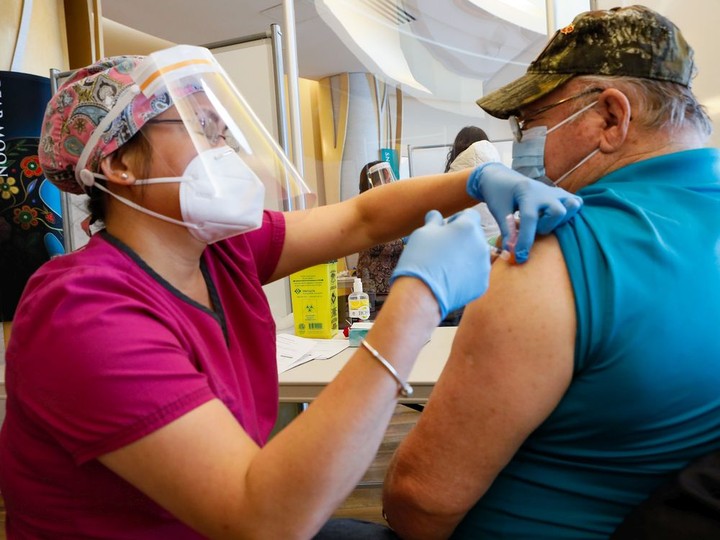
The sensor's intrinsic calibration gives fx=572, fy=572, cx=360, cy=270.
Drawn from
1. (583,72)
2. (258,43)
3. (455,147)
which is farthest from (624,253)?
(455,147)

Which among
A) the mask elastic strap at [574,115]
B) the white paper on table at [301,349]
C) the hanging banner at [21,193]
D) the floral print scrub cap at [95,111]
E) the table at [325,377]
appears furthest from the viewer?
the hanging banner at [21,193]

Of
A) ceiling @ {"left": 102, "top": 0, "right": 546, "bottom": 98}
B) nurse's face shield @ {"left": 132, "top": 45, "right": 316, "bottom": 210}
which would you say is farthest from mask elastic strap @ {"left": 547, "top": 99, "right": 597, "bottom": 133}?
ceiling @ {"left": 102, "top": 0, "right": 546, "bottom": 98}

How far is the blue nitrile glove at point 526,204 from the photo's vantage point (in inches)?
31.4

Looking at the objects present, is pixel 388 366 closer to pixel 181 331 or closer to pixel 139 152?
pixel 181 331

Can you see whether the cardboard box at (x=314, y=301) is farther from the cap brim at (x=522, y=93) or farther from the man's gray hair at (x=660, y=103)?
the man's gray hair at (x=660, y=103)

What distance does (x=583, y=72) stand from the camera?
38.7 inches

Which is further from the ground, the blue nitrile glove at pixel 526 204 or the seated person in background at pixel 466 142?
the seated person in background at pixel 466 142

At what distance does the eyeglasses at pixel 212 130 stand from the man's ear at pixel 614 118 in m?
0.62

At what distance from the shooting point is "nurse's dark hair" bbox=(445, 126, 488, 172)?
3254 mm

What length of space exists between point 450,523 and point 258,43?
2.06 meters

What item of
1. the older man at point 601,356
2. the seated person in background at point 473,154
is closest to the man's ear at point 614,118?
the older man at point 601,356

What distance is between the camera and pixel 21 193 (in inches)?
86.9

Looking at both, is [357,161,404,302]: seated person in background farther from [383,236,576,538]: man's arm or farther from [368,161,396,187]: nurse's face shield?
[383,236,576,538]: man's arm

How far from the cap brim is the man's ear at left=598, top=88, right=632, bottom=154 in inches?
3.2
